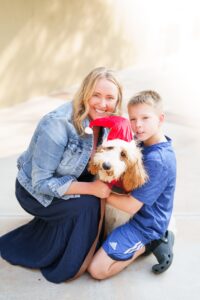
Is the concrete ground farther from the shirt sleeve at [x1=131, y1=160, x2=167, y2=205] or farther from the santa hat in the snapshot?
the santa hat

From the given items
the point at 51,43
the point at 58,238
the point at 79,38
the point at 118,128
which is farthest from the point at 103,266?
the point at 79,38

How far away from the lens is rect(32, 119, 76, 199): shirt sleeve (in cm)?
235

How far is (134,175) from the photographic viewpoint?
213cm

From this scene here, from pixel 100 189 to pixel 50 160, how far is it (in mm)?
311

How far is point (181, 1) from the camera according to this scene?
930 centimetres

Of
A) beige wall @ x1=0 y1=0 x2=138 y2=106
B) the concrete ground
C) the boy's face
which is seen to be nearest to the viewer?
the concrete ground

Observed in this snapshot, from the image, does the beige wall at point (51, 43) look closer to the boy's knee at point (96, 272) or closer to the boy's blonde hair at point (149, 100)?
the boy's blonde hair at point (149, 100)

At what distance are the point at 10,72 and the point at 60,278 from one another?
4.35 metres

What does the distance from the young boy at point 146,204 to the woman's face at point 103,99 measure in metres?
0.12

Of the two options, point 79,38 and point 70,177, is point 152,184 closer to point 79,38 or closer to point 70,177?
point 70,177

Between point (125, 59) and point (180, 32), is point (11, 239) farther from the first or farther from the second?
point (180, 32)

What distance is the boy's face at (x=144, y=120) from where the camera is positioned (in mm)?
2389

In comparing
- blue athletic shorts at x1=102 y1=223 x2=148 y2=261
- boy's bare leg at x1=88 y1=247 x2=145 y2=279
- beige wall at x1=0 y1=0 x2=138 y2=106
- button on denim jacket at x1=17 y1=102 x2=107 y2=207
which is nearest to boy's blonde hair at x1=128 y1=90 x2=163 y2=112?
button on denim jacket at x1=17 y1=102 x2=107 y2=207

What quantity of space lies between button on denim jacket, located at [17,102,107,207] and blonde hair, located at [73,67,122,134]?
3 centimetres
